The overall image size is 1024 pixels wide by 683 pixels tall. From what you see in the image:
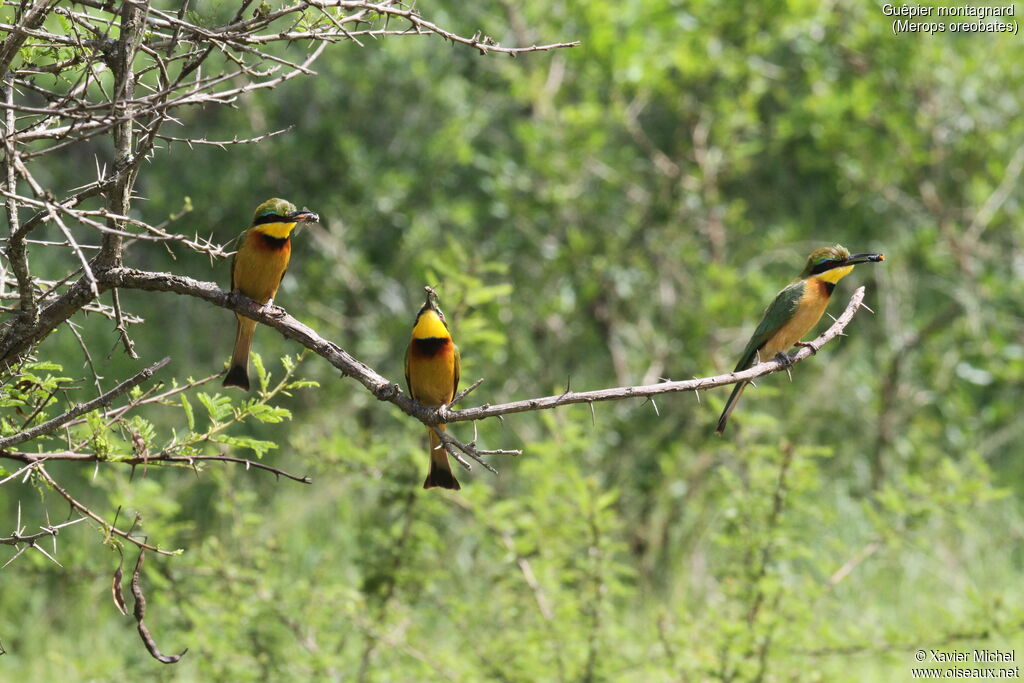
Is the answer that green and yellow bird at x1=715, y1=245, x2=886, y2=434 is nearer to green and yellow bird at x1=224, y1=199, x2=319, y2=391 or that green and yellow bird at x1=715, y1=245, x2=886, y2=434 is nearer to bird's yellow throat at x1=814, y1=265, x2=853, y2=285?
bird's yellow throat at x1=814, y1=265, x2=853, y2=285

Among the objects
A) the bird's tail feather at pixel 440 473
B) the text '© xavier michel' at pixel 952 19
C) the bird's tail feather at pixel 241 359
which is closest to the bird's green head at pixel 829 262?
the bird's tail feather at pixel 440 473

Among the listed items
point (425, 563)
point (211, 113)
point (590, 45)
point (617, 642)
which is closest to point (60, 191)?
point (211, 113)

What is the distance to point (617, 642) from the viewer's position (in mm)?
5086

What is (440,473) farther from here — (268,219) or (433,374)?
(268,219)

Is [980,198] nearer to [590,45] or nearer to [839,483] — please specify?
[839,483]

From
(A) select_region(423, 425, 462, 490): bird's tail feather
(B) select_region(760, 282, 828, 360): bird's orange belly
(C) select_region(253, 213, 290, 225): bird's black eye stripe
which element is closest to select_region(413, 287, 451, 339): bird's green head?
(A) select_region(423, 425, 462, 490): bird's tail feather

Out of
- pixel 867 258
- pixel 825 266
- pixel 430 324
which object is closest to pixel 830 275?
pixel 825 266

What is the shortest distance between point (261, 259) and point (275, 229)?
11cm

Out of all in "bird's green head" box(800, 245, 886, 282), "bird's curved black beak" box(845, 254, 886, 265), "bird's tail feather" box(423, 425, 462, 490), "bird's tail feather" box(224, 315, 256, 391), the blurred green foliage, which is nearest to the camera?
"bird's curved black beak" box(845, 254, 886, 265)

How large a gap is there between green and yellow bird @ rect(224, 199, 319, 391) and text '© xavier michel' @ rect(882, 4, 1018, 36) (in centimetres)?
493

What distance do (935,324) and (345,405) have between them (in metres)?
3.87

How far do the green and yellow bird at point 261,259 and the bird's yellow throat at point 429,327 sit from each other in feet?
1.56

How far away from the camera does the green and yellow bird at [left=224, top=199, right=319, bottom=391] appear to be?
381 cm

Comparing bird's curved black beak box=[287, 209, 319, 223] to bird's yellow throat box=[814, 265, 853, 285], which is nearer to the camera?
bird's curved black beak box=[287, 209, 319, 223]
